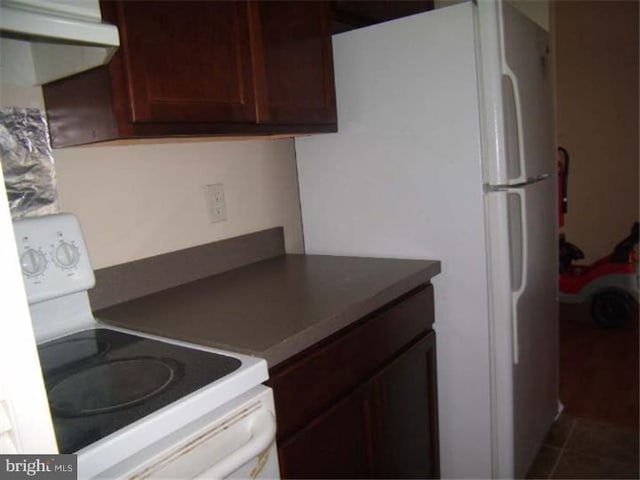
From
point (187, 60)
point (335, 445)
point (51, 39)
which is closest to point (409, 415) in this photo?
point (335, 445)

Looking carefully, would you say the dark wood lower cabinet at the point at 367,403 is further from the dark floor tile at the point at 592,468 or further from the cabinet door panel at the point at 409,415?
the dark floor tile at the point at 592,468

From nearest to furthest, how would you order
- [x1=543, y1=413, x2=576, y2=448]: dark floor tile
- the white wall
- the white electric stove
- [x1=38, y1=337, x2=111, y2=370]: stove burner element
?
the white electric stove → [x1=38, y1=337, x2=111, y2=370]: stove burner element → the white wall → [x1=543, y1=413, x2=576, y2=448]: dark floor tile

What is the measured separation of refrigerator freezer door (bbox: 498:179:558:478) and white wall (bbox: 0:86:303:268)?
834 mm

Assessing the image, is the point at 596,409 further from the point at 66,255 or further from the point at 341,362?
the point at 66,255

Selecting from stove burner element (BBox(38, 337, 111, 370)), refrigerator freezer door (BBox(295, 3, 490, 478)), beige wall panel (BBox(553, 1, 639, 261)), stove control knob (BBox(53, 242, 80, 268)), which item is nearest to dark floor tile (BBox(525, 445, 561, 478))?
refrigerator freezer door (BBox(295, 3, 490, 478))

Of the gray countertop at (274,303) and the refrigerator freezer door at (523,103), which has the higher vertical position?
the refrigerator freezer door at (523,103)

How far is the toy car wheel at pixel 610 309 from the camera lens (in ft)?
10.7

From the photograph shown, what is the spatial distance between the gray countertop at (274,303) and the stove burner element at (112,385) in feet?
0.40

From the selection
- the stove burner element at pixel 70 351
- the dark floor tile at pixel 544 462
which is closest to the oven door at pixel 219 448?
the stove burner element at pixel 70 351

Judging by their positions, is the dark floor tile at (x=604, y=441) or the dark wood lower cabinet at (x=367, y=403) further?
the dark floor tile at (x=604, y=441)

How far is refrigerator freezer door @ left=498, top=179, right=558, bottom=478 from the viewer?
1.59 metres

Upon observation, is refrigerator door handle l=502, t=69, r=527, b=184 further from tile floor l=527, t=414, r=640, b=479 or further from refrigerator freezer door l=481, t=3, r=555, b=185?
tile floor l=527, t=414, r=640, b=479

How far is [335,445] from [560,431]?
1470 millimetres

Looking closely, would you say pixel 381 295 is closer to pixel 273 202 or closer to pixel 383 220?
pixel 383 220
